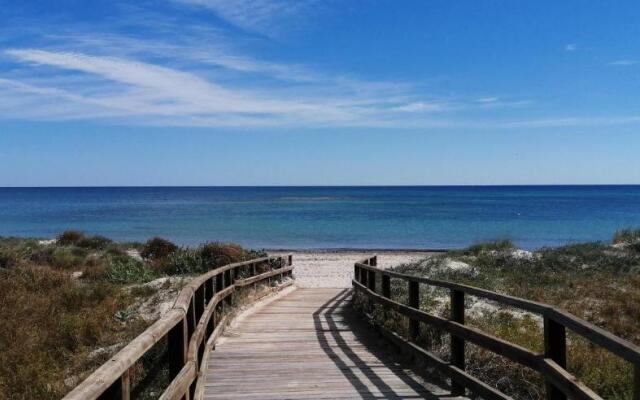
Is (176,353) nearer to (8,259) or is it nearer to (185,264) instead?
(185,264)

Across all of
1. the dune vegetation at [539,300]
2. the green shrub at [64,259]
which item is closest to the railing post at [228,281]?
the dune vegetation at [539,300]

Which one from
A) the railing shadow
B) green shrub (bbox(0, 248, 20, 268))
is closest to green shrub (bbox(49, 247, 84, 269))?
green shrub (bbox(0, 248, 20, 268))

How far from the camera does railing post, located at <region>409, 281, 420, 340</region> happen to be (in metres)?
8.00

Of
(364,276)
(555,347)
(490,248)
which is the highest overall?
(555,347)

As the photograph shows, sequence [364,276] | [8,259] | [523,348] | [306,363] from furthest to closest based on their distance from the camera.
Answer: [8,259]
[364,276]
[306,363]
[523,348]

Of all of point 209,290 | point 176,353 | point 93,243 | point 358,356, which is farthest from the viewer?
point 93,243

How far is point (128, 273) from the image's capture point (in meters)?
17.5

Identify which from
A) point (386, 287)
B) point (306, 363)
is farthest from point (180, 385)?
point (386, 287)

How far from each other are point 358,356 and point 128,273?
10.8m

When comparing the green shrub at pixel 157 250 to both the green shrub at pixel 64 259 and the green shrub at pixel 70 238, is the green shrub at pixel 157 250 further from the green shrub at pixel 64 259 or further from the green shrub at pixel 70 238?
the green shrub at pixel 70 238

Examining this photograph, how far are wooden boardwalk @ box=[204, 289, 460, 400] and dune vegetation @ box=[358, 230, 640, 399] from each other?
72 centimetres

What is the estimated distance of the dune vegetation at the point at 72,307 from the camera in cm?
855

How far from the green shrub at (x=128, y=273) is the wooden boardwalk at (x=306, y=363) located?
6.24m

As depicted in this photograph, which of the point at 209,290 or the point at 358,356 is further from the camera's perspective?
the point at 209,290
